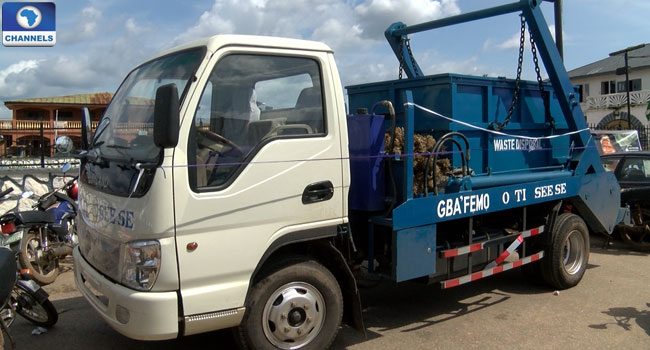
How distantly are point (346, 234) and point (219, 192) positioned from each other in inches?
46.6

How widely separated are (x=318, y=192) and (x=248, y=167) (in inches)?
24.5

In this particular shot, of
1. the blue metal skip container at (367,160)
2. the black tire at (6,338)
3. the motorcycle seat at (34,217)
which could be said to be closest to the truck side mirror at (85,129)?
the black tire at (6,338)

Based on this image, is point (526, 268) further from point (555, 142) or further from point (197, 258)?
point (197, 258)

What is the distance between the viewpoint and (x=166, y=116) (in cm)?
313

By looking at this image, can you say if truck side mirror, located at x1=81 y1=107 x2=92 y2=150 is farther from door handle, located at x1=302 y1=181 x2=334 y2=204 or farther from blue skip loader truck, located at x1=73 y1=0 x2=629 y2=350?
door handle, located at x1=302 y1=181 x2=334 y2=204

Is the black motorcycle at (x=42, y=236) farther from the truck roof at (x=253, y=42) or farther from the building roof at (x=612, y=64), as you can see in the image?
the building roof at (x=612, y=64)

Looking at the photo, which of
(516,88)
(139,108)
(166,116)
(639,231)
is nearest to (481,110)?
(516,88)

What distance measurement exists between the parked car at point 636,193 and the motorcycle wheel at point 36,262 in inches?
332

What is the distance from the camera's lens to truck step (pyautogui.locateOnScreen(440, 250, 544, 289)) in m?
4.88

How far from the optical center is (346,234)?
13.9 ft

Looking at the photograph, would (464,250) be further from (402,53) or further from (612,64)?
(612,64)

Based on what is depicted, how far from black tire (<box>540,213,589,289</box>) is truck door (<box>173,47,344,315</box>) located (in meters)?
3.25

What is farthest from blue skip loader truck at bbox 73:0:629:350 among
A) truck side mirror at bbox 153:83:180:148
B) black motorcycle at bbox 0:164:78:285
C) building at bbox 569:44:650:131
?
building at bbox 569:44:650:131

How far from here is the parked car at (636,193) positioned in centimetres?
831
